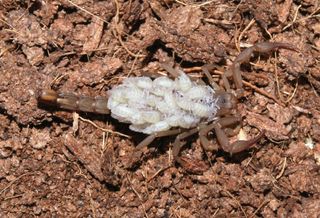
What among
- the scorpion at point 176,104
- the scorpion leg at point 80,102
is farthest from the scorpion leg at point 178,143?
the scorpion leg at point 80,102

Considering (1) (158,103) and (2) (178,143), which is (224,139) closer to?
(2) (178,143)

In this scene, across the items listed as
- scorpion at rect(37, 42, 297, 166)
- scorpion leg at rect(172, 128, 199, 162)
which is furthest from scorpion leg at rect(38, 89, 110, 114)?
scorpion leg at rect(172, 128, 199, 162)

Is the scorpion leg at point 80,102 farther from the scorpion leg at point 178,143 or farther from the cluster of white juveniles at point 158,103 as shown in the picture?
the scorpion leg at point 178,143

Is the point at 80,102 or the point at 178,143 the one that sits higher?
the point at 80,102

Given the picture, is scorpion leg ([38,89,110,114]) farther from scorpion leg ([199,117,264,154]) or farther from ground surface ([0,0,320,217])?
scorpion leg ([199,117,264,154])

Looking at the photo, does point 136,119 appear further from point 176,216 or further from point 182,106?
point 176,216

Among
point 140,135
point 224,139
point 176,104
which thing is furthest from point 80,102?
point 224,139
